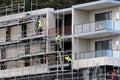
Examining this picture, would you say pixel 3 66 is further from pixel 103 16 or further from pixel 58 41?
pixel 103 16

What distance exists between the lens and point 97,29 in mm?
64812

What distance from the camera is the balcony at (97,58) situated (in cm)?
6316

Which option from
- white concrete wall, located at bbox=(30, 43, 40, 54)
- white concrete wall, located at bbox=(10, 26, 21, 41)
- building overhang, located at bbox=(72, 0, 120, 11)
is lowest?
white concrete wall, located at bbox=(30, 43, 40, 54)

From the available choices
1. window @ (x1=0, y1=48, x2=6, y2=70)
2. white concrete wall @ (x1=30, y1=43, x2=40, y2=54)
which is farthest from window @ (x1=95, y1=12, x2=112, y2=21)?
window @ (x1=0, y1=48, x2=6, y2=70)

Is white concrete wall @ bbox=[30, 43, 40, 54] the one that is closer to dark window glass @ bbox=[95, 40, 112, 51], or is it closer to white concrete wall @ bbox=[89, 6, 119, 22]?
white concrete wall @ bbox=[89, 6, 119, 22]

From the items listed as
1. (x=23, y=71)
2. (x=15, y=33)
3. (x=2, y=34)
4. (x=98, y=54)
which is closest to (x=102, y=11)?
(x=98, y=54)

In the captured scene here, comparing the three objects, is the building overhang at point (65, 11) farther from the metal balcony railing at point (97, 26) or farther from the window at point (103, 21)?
the window at point (103, 21)

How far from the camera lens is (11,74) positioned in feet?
237

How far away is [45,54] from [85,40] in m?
4.25

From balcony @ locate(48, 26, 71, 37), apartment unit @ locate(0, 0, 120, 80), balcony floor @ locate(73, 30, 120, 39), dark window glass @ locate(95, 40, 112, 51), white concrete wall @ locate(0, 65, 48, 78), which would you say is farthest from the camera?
white concrete wall @ locate(0, 65, 48, 78)

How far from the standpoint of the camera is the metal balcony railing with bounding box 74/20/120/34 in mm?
64312

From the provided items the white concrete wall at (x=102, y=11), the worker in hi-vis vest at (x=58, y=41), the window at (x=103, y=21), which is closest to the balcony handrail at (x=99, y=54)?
the window at (x=103, y=21)

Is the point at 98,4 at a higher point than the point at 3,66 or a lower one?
higher

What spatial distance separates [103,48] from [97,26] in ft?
7.67
